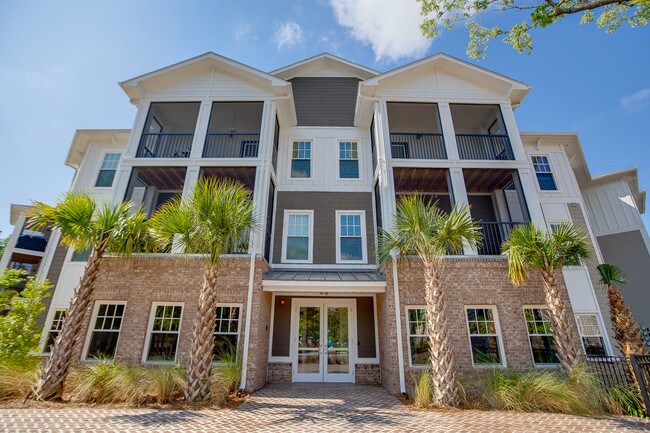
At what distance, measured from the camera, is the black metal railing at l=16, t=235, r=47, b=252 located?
14445mm

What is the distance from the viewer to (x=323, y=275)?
945 cm

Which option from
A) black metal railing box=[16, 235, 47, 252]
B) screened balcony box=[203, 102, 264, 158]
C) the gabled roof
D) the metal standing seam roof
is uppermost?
the gabled roof

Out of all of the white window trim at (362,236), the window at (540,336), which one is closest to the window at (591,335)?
the window at (540,336)

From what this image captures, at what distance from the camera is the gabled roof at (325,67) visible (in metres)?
13.8

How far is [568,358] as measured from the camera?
7.04 m

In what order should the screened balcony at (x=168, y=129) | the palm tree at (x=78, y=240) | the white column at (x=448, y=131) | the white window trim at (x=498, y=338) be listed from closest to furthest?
the palm tree at (x=78, y=240), the white window trim at (x=498, y=338), the white column at (x=448, y=131), the screened balcony at (x=168, y=129)

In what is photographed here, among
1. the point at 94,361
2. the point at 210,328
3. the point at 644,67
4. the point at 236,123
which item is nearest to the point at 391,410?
the point at 210,328

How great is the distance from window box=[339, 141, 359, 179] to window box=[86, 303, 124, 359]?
9.39 metres

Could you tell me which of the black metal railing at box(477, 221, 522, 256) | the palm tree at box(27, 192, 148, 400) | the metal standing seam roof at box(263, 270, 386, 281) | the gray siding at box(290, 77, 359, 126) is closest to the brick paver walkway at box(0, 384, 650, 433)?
the palm tree at box(27, 192, 148, 400)

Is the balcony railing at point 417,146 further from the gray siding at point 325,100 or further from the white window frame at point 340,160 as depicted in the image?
the gray siding at point 325,100

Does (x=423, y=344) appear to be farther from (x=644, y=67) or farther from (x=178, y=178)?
(x=644, y=67)

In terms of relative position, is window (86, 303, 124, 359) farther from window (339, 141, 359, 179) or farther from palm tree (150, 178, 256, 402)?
window (339, 141, 359, 179)

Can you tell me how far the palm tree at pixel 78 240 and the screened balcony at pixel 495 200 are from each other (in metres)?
11.6

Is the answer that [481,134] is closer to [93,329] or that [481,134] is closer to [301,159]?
[301,159]
